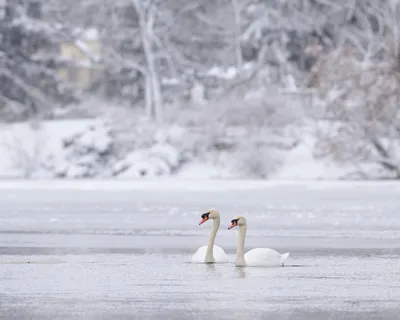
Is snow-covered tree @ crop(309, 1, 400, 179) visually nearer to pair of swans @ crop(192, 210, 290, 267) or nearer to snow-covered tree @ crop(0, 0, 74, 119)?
snow-covered tree @ crop(0, 0, 74, 119)

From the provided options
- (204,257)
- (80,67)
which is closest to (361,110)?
(80,67)

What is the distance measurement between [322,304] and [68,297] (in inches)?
109

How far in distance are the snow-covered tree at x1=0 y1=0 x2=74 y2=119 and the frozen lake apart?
25.1m

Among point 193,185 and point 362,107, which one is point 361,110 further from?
point 193,185

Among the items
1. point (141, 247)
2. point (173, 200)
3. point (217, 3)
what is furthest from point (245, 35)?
point (141, 247)

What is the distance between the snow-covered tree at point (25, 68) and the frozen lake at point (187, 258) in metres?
25.1

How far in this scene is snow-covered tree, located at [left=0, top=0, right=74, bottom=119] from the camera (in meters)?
62.2

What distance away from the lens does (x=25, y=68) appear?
2461 inches

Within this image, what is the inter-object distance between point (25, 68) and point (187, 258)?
4460 cm

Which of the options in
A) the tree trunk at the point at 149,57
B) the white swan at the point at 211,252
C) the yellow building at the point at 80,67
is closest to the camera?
the white swan at the point at 211,252

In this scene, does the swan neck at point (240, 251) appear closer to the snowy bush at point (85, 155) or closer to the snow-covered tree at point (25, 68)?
the snowy bush at point (85, 155)

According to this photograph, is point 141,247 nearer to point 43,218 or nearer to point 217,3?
point 43,218

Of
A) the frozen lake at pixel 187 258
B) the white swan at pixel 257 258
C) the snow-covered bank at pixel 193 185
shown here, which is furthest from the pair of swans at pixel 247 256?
the snow-covered bank at pixel 193 185

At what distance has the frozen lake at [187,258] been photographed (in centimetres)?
1355
